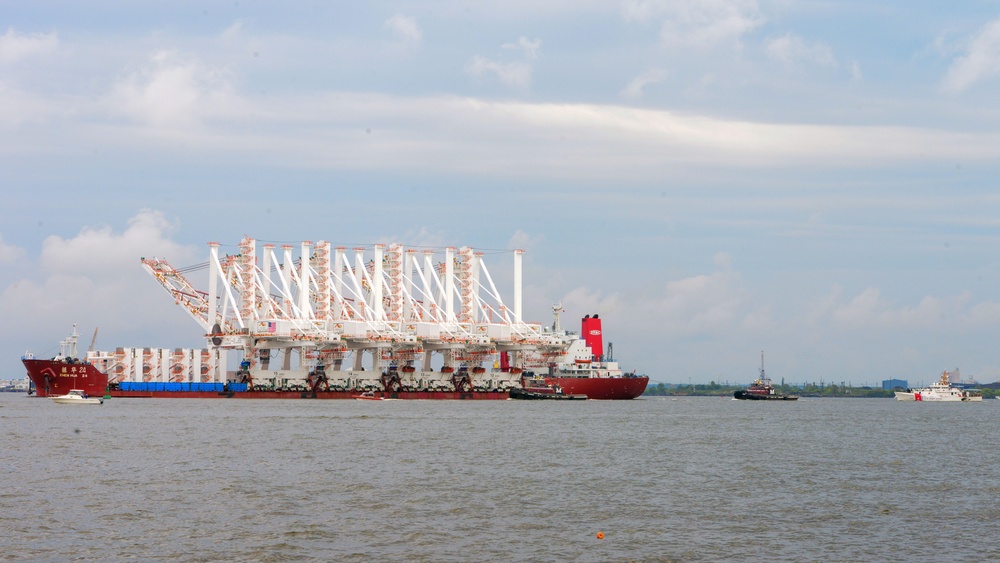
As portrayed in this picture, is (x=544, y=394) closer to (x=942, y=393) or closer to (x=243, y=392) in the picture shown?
(x=243, y=392)

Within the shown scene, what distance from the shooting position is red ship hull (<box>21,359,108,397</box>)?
369 feet

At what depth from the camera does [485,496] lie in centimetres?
3303

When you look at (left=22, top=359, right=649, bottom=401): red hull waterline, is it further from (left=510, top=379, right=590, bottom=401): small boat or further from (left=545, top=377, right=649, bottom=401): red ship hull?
(left=510, top=379, right=590, bottom=401): small boat

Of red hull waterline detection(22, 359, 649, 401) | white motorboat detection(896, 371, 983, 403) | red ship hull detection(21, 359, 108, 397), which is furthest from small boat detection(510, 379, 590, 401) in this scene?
white motorboat detection(896, 371, 983, 403)

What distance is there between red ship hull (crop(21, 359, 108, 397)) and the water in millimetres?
54575

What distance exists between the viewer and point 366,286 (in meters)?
133

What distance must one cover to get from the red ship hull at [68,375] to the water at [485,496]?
54.6 m

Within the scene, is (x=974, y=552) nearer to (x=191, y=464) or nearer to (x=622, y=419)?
(x=191, y=464)

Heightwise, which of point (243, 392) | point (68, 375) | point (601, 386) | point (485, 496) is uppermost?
point (68, 375)

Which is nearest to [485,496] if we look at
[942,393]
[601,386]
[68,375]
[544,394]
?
[68,375]

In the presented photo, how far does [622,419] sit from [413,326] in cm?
5110

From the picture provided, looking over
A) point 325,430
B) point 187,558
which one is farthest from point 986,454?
point 187,558

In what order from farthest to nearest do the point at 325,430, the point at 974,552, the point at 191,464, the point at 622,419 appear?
the point at 622,419
the point at 325,430
the point at 191,464
the point at 974,552

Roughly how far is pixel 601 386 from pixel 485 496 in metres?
97.9
